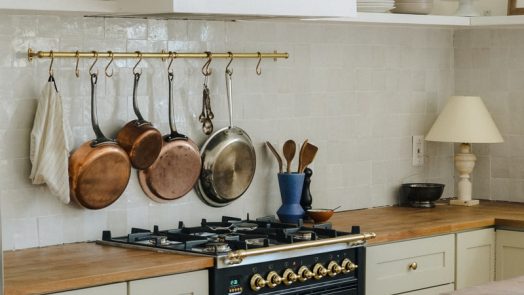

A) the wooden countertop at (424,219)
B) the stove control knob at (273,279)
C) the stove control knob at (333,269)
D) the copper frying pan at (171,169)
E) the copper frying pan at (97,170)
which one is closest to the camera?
the stove control knob at (273,279)

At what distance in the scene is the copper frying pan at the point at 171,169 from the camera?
13.2 feet

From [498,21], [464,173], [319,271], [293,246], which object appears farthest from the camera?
[464,173]

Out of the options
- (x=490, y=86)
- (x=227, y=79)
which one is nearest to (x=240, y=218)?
(x=227, y=79)

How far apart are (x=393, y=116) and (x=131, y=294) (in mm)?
2103

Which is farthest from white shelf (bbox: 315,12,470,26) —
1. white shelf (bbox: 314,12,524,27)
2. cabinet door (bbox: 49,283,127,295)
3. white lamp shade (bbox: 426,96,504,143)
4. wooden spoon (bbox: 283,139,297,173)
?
cabinet door (bbox: 49,283,127,295)

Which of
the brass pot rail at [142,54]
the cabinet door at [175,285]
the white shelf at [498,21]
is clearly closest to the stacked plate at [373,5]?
the brass pot rail at [142,54]

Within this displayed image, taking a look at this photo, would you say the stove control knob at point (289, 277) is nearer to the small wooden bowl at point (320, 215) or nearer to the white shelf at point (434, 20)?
the small wooden bowl at point (320, 215)

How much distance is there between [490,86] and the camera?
5.25 meters

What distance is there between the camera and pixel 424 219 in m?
4.56

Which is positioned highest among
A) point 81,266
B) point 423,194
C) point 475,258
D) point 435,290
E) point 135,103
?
point 135,103

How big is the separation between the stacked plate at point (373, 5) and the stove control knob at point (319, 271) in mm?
1231

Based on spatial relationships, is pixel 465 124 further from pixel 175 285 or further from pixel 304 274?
pixel 175 285

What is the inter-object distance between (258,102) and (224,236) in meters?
0.76

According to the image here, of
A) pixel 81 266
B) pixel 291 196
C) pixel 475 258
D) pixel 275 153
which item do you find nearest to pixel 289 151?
pixel 275 153
